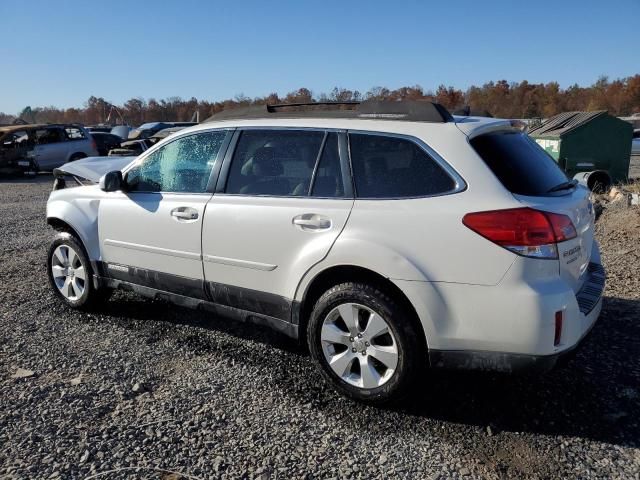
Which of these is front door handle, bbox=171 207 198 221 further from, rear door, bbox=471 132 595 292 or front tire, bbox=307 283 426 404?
rear door, bbox=471 132 595 292

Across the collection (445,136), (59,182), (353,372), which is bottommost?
(353,372)

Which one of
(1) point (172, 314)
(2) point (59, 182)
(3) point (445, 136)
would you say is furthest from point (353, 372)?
(2) point (59, 182)

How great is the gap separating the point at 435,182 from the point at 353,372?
123 centimetres

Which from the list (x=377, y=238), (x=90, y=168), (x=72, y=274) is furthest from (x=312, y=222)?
(x=90, y=168)

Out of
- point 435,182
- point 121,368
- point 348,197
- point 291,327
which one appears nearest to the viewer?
point 435,182

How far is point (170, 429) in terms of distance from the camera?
3146mm

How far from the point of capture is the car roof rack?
336cm

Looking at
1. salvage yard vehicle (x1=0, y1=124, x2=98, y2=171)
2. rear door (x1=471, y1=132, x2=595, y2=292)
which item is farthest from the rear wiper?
salvage yard vehicle (x1=0, y1=124, x2=98, y2=171)

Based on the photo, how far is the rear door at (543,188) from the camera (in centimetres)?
299

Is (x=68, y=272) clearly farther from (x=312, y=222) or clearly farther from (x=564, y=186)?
(x=564, y=186)

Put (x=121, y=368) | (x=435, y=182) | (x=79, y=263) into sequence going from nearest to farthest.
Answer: (x=435, y=182), (x=121, y=368), (x=79, y=263)

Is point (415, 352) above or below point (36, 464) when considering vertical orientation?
above

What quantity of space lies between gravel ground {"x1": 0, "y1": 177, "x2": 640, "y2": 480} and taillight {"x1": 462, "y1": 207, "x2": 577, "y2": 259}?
1.04 meters

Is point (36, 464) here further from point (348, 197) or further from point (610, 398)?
point (610, 398)
